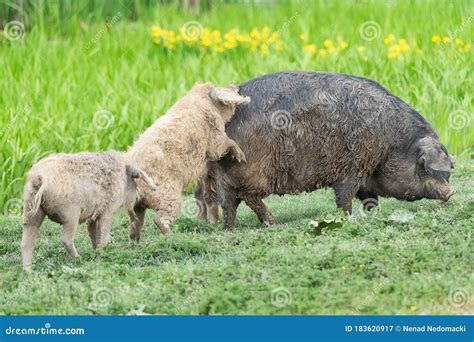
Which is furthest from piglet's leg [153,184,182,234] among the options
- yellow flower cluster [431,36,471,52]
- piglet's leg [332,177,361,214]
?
yellow flower cluster [431,36,471,52]

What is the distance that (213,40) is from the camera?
1405 cm

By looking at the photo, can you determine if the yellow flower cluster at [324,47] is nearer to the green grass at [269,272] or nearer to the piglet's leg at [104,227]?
the green grass at [269,272]

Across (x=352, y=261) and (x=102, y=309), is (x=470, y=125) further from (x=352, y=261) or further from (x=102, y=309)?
(x=102, y=309)

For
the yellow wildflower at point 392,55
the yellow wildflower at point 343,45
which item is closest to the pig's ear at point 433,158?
the yellow wildflower at point 392,55

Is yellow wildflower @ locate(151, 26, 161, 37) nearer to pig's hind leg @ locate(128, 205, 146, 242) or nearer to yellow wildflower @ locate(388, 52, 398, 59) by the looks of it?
yellow wildflower @ locate(388, 52, 398, 59)

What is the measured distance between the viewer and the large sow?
27.9 ft

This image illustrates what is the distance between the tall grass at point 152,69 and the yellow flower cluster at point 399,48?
10cm

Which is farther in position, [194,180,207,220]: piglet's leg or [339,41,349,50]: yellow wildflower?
[339,41,349,50]: yellow wildflower

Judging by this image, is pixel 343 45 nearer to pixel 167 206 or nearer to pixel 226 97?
pixel 226 97

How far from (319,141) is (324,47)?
223 inches

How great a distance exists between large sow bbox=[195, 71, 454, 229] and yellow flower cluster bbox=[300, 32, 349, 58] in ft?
14.4

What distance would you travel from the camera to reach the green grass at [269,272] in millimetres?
6207
